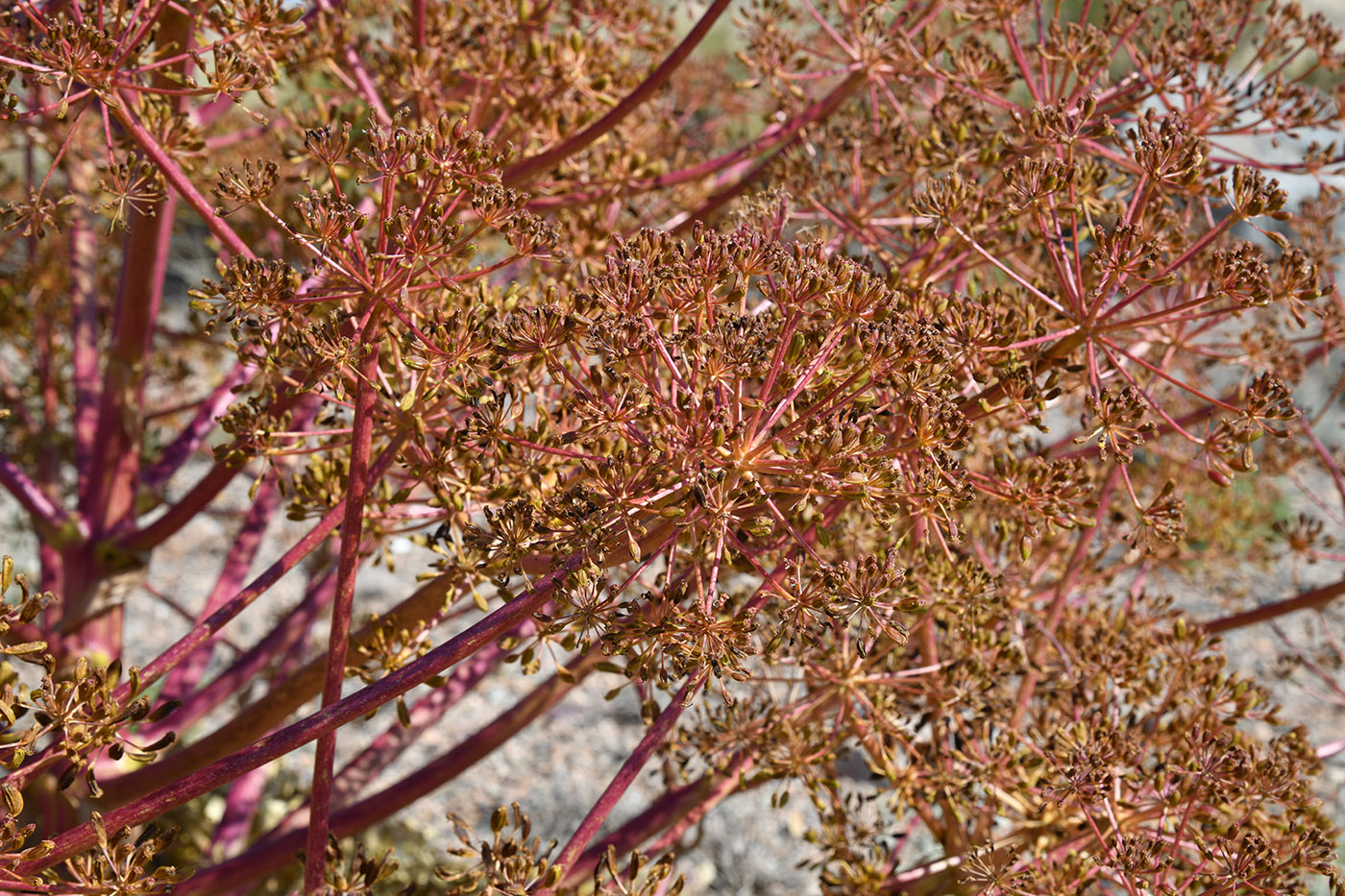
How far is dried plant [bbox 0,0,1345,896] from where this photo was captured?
0.90 meters

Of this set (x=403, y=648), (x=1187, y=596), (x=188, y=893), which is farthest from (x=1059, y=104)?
(x=1187, y=596)

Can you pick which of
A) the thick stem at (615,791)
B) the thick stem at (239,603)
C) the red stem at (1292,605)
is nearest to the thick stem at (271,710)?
the thick stem at (239,603)

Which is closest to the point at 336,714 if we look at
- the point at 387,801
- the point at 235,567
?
the point at 387,801

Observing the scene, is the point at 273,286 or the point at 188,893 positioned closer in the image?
the point at 273,286

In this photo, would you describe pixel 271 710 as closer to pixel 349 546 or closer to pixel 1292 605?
pixel 349 546

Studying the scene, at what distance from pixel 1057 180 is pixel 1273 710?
750 millimetres

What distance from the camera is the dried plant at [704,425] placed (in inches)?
35.3

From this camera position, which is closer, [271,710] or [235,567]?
Answer: [271,710]

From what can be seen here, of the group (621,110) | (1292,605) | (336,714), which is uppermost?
(621,110)

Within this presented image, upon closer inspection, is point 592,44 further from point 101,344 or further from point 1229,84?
point 101,344

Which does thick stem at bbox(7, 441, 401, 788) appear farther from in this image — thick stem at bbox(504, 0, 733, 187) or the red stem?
the red stem

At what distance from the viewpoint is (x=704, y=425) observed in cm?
87

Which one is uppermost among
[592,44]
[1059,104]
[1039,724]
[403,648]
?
[592,44]

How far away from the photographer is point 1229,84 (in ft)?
4.54
